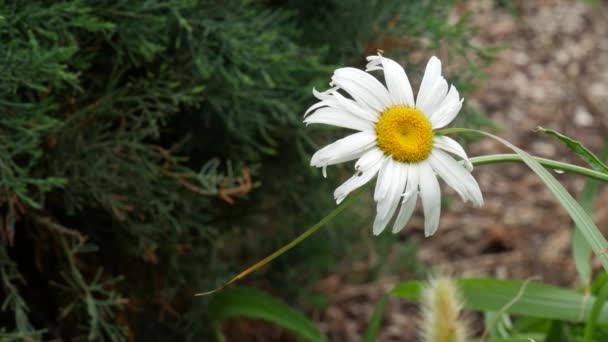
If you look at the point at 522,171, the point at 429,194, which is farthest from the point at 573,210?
the point at 522,171

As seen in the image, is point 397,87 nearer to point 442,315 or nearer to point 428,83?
point 428,83

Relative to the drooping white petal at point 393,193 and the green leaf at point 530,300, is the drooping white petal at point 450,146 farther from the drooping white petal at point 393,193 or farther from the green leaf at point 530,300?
the green leaf at point 530,300

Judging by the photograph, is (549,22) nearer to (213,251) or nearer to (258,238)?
(258,238)

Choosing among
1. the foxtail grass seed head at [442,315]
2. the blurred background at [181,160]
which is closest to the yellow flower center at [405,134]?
the foxtail grass seed head at [442,315]

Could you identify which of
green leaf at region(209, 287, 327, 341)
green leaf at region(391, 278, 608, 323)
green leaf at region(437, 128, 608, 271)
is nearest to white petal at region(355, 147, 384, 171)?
green leaf at region(437, 128, 608, 271)

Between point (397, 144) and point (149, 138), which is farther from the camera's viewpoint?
point (149, 138)

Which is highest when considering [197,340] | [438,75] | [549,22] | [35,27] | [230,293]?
[549,22]

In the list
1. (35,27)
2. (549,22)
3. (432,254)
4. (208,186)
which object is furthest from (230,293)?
(549,22)

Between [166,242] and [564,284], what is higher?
[564,284]
